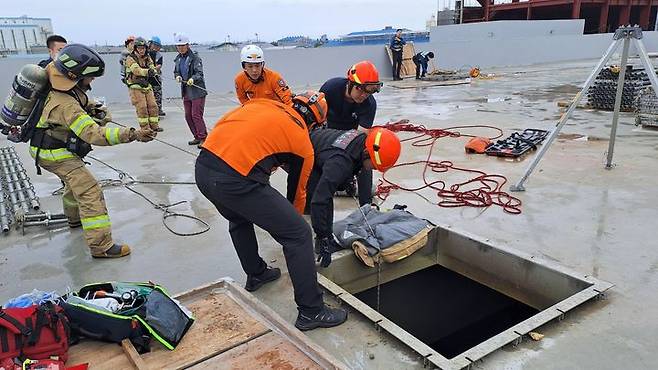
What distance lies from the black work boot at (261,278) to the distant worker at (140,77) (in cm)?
546

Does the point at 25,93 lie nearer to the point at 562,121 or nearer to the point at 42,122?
the point at 42,122

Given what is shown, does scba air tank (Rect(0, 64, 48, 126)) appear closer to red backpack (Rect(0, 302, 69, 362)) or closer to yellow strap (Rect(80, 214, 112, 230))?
yellow strap (Rect(80, 214, 112, 230))

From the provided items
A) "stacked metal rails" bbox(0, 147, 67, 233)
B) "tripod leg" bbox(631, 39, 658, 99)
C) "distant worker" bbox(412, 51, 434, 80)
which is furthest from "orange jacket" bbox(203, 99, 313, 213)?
"distant worker" bbox(412, 51, 434, 80)

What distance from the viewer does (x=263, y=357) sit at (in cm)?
235

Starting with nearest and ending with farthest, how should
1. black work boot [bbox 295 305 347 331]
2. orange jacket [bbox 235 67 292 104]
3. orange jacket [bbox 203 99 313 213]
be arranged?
orange jacket [bbox 203 99 313 213], black work boot [bbox 295 305 347 331], orange jacket [bbox 235 67 292 104]

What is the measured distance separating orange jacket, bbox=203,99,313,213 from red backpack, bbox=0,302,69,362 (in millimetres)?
1100

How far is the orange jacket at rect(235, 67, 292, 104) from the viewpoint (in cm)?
561

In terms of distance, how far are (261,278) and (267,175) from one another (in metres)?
0.90

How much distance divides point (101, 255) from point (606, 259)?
3803 millimetres

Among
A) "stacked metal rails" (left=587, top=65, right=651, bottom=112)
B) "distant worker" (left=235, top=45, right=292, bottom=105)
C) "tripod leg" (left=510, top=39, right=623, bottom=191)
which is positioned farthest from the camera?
"stacked metal rails" (left=587, top=65, right=651, bottom=112)

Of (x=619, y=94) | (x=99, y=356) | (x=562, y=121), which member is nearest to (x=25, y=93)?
(x=99, y=356)

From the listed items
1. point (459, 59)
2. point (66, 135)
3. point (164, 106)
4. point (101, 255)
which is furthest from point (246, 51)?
point (459, 59)

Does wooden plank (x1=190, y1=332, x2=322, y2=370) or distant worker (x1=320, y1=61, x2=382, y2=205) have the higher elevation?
distant worker (x1=320, y1=61, x2=382, y2=205)

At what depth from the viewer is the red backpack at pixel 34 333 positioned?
6.89ft
